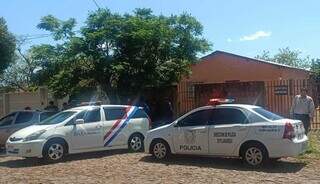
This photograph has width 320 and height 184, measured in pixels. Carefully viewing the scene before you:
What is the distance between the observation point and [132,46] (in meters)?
21.6

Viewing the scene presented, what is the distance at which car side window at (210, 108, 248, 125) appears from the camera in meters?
13.0

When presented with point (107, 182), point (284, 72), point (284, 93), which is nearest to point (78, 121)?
point (107, 182)

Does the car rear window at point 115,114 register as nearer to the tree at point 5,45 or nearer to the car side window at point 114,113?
the car side window at point 114,113

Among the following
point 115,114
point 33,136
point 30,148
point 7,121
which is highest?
point 115,114

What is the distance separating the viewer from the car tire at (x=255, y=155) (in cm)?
1235

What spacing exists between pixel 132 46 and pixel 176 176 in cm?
1063

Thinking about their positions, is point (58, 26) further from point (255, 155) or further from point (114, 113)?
point (255, 155)

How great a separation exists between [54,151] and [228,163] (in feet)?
15.4

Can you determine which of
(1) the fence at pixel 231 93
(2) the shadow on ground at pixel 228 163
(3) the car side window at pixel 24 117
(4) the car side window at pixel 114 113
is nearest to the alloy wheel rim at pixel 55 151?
(4) the car side window at pixel 114 113

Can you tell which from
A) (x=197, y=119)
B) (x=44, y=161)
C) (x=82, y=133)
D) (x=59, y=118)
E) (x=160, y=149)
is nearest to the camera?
(x=197, y=119)

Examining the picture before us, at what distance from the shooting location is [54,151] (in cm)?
1482

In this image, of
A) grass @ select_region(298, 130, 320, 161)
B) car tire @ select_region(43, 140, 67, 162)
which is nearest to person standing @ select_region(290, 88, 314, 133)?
grass @ select_region(298, 130, 320, 161)

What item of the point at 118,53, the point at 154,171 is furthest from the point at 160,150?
the point at 118,53

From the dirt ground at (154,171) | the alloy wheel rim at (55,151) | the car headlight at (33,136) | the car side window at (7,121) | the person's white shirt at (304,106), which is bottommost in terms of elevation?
the dirt ground at (154,171)
